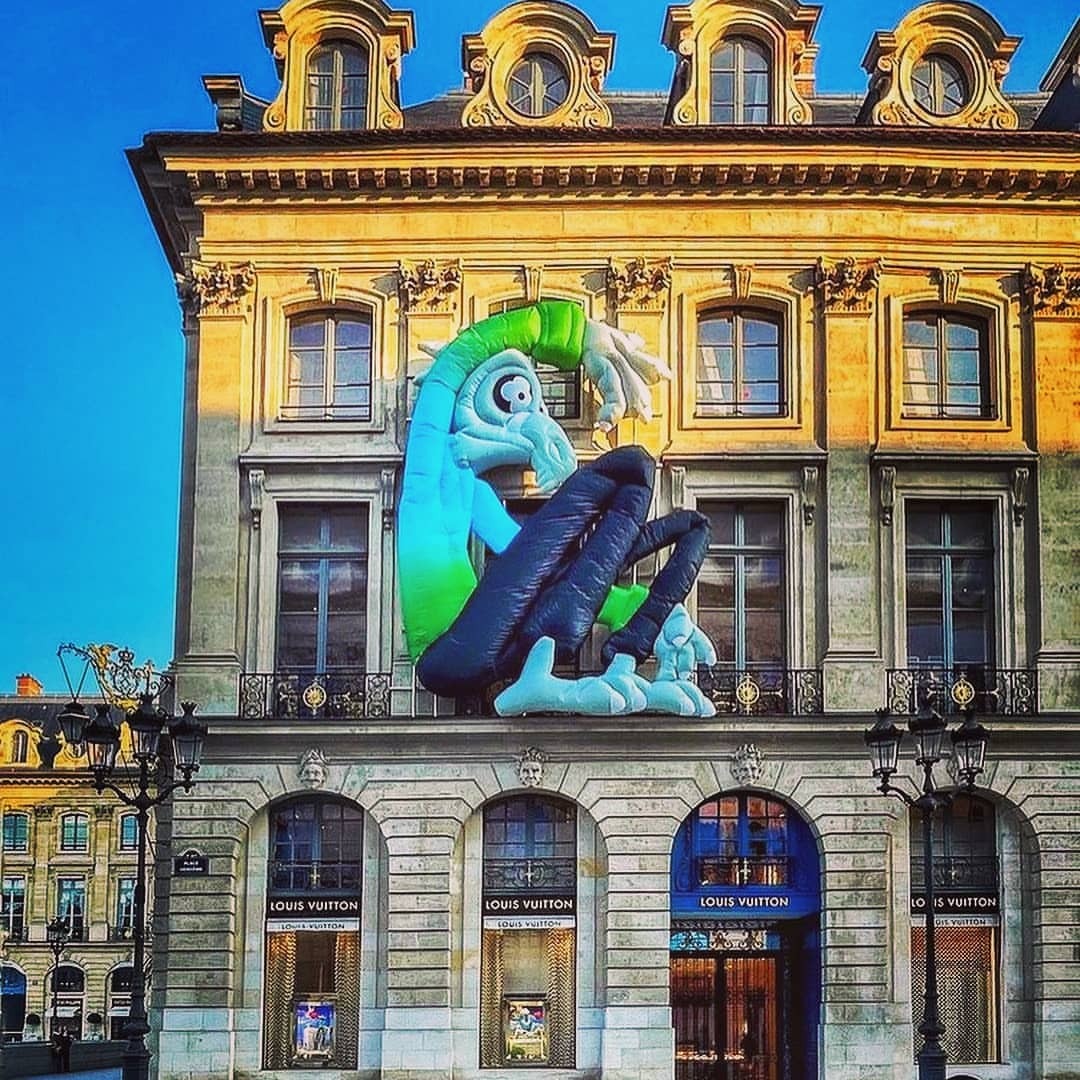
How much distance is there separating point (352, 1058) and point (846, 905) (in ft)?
26.6

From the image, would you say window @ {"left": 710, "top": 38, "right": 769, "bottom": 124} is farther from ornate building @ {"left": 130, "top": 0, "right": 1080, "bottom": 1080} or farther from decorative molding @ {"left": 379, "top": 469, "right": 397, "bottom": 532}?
decorative molding @ {"left": 379, "top": 469, "right": 397, "bottom": 532}

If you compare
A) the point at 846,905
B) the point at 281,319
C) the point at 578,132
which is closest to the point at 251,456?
the point at 281,319

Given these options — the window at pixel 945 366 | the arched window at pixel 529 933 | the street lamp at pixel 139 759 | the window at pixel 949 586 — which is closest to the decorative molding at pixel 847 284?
the window at pixel 945 366

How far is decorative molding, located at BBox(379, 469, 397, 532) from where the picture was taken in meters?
35.9

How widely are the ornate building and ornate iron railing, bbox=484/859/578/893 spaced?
0.05 metres

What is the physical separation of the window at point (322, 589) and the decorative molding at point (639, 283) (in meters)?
5.51

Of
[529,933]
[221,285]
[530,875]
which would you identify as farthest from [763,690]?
[221,285]

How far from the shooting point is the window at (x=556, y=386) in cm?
3662

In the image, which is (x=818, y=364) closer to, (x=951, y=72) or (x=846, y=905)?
(x=951, y=72)

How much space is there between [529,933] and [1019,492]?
1066 centimetres

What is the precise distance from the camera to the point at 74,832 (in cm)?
10112

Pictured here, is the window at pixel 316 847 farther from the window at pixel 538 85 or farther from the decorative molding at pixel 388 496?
the window at pixel 538 85

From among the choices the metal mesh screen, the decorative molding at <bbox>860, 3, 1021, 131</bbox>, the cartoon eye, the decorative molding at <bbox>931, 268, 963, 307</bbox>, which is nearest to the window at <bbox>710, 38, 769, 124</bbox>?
the decorative molding at <bbox>860, 3, 1021, 131</bbox>

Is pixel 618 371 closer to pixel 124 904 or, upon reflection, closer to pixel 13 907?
pixel 124 904
